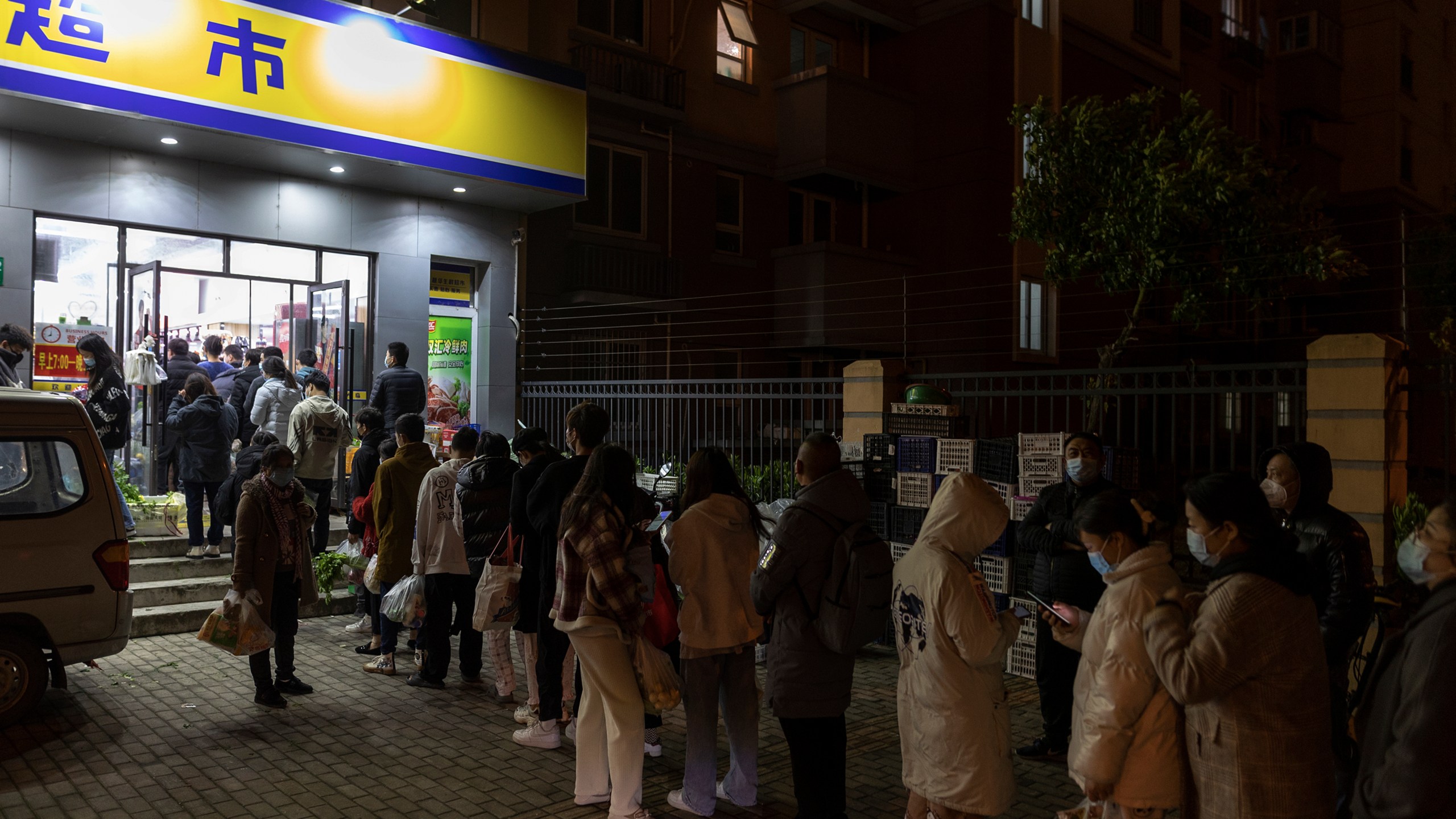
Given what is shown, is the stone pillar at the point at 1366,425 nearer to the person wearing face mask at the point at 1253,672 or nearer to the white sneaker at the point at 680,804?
the person wearing face mask at the point at 1253,672

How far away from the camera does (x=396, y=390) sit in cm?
1153

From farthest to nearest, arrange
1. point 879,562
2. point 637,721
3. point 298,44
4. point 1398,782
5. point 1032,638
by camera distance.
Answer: point 298,44 → point 1032,638 → point 637,721 → point 879,562 → point 1398,782

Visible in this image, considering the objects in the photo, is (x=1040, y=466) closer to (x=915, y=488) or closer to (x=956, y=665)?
(x=915, y=488)

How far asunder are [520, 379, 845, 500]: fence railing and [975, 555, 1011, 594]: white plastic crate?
2137 mm

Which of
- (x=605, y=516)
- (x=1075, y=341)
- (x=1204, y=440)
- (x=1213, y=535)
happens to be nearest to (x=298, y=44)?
(x=605, y=516)

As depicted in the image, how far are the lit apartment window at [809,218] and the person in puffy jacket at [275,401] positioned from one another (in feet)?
34.9

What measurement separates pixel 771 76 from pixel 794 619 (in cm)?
1574

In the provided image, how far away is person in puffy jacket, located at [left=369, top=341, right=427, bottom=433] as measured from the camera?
11.5m

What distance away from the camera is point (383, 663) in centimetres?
794

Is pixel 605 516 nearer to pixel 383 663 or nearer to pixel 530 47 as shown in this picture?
pixel 383 663

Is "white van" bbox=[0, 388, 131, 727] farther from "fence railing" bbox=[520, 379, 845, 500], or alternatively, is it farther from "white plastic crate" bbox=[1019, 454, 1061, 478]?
"white plastic crate" bbox=[1019, 454, 1061, 478]

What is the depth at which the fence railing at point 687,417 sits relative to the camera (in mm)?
10344

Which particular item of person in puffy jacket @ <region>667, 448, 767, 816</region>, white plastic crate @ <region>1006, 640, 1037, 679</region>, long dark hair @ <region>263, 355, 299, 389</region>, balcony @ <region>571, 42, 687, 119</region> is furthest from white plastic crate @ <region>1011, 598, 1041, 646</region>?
balcony @ <region>571, 42, 687, 119</region>

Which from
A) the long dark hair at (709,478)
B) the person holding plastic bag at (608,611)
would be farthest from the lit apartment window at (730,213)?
the person holding plastic bag at (608,611)
